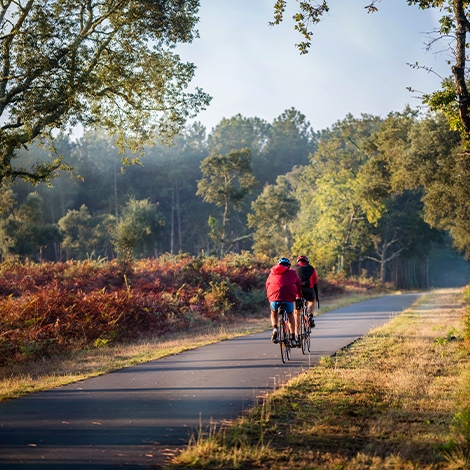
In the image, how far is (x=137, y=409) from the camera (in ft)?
27.3

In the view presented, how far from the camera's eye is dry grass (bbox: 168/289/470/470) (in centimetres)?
612

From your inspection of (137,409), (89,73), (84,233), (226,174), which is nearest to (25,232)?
(84,233)

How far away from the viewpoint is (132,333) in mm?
18562

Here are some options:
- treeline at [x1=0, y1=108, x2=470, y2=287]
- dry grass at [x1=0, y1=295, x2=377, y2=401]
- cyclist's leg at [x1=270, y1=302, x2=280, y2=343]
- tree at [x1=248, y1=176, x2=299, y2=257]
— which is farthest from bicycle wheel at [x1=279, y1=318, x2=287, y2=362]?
tree at [x1=248, y1=176, x2=299, y2=257]

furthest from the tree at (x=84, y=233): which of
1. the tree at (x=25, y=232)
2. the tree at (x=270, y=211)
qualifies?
the tree at (x=270, y=211)

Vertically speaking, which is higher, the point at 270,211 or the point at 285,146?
the point at 285,146

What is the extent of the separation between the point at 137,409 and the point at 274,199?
54890 mm

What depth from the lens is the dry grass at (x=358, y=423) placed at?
612 centimetres

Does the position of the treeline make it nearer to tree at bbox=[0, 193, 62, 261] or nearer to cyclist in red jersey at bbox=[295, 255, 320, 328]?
tree at bbox=[0, 193, 62, 261]

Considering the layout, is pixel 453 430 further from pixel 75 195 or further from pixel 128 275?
pixel 75 195

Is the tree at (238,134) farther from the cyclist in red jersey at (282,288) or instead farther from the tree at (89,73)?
the cyclist in red jersey at (282,288)

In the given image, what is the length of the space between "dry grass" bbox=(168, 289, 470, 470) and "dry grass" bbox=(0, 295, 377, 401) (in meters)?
4.12

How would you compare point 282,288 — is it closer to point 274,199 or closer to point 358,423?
point 358,423

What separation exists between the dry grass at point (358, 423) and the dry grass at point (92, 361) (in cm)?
412
